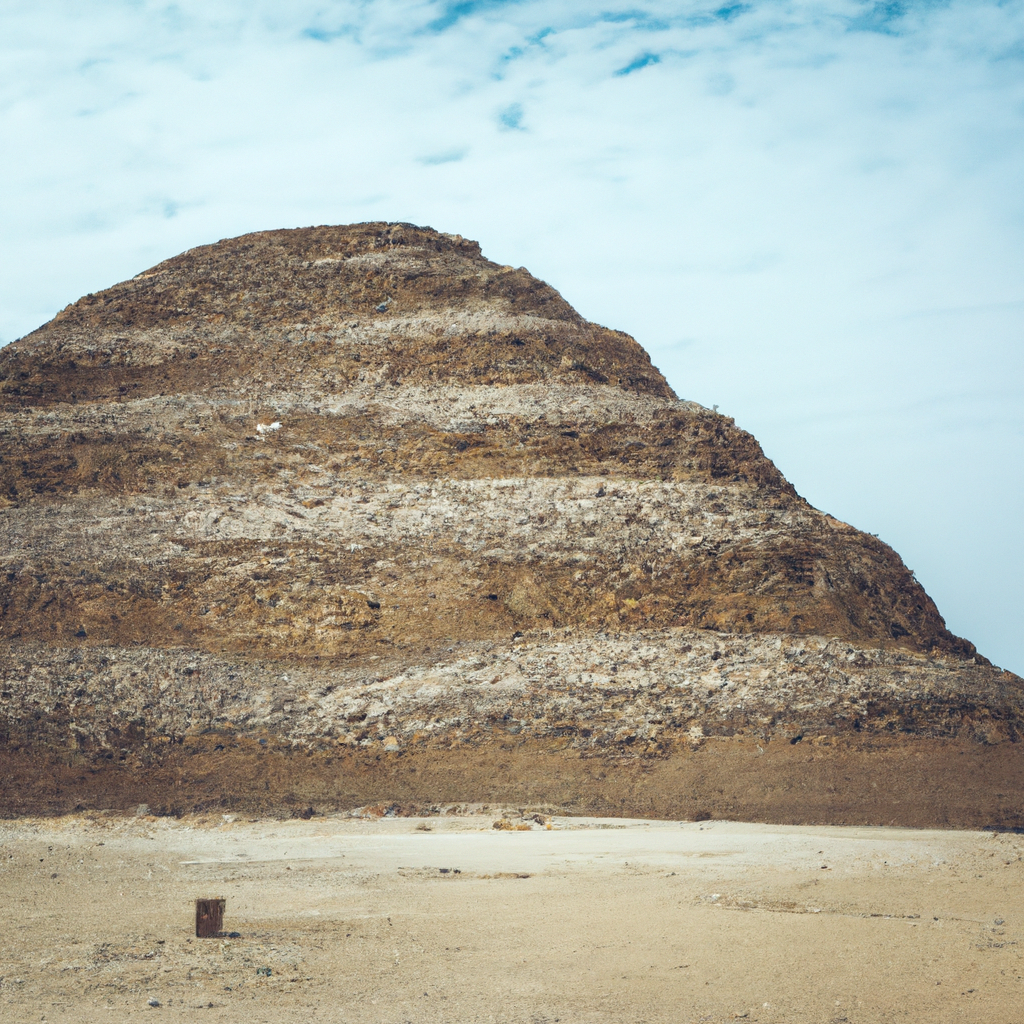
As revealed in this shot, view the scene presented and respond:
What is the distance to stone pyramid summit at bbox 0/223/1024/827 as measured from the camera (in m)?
19.2

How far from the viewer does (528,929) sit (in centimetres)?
1005

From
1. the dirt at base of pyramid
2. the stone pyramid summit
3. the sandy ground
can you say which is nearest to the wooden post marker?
the sandy ground

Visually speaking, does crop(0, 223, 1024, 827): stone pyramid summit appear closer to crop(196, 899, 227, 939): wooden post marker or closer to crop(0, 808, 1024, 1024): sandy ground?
crop(0, 808, 1024, 1024): sandy ground

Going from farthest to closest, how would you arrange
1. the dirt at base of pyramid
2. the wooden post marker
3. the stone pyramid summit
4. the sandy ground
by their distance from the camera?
the stone pyramid summit, the dirt at base of pyramid, the wooden post marker, the sandy ground

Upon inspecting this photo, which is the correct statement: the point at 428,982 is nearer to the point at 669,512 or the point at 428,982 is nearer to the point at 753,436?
the point at 669,512

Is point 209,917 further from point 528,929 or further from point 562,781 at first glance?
point 562,781

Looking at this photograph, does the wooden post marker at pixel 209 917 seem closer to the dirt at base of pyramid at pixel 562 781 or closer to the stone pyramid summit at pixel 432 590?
the dirt at base of pyramid at pixel 562 781

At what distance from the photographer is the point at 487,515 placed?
2389 centimetres

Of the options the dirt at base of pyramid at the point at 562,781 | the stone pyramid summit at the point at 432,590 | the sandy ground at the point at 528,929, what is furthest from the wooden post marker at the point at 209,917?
the stone pyramid summit at the point at 432,590

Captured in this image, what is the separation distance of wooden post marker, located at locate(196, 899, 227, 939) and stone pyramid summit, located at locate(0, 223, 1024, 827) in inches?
370

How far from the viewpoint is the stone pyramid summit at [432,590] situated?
1919 cm

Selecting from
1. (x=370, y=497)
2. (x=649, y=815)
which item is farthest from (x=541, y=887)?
(x=370, y=497)

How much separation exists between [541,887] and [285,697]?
1031 centimetres

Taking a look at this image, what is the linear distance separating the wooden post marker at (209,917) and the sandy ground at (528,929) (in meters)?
0.15
